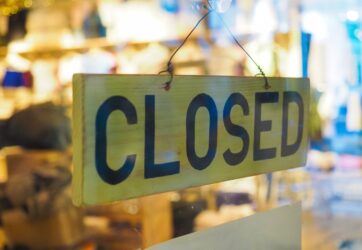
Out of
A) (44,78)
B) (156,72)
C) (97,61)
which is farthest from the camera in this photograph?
(44,78)

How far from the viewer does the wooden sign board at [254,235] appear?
62 cm

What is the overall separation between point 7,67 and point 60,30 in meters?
0.37

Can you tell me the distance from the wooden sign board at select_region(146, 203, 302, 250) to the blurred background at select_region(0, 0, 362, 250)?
9 cm

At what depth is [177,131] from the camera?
57 cm

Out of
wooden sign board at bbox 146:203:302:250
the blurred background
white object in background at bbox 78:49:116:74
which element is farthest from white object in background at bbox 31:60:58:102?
wooden sign board at bbox 146:203:302:250

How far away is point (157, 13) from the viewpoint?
247cm

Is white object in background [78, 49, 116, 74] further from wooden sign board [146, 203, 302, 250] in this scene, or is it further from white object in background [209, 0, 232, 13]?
wooden sign board [146, 203, 302, 250]

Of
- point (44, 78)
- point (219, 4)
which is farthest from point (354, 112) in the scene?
point (44, 78)

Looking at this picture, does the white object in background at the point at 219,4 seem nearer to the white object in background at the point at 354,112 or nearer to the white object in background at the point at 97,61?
the white object in background at the point at 354,112

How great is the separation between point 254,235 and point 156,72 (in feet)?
0.94

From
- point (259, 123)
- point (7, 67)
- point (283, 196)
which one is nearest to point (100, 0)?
point (7, 67)

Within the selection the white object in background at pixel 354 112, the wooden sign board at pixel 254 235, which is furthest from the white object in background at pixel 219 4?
the white object in background at pixel 354 112

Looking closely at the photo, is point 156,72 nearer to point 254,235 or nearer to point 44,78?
point 254,235

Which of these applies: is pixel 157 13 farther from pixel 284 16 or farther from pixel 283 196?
pixel 283 196
